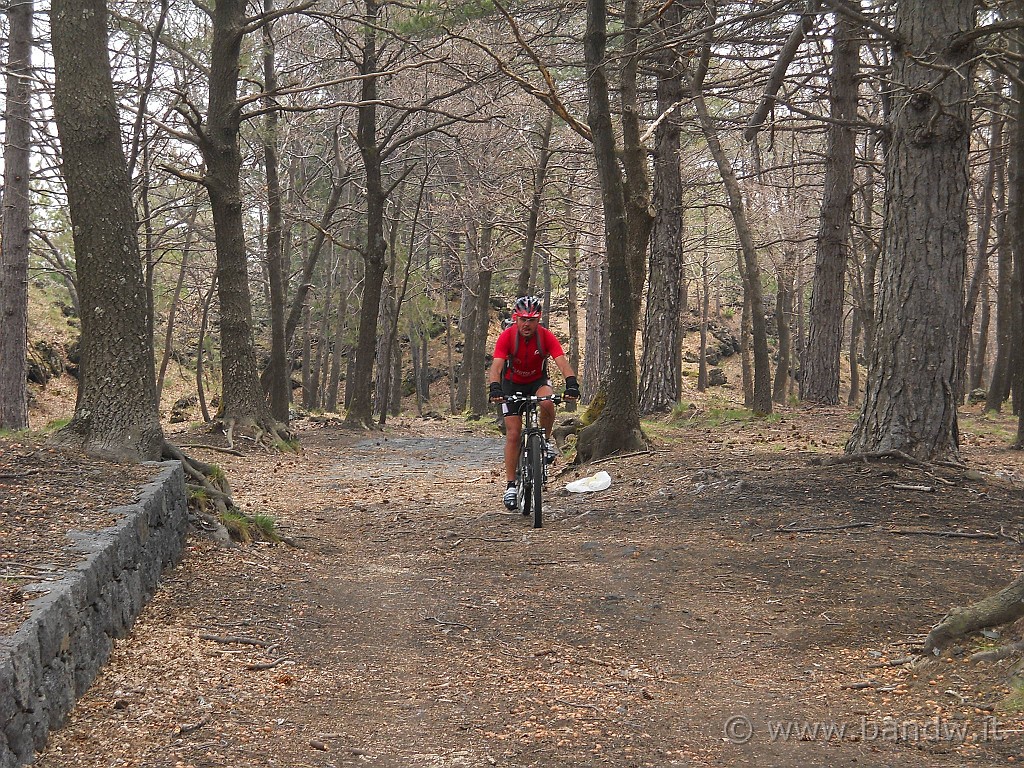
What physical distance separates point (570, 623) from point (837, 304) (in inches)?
521

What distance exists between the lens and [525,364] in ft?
29.2

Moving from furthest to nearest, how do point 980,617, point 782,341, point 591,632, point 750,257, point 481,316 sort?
point 481,316 < point 782,341 < point 750,257 < point 591,632 < point 980,617

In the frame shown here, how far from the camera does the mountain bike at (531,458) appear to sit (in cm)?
867

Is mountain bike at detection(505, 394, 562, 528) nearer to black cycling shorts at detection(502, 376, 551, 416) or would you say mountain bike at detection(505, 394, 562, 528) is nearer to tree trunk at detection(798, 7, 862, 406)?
black cycling shorts at detection(502, 376, 551, 416)

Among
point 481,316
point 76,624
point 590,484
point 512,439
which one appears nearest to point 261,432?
point 590,484

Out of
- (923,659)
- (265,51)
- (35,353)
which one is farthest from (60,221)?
(923,659)

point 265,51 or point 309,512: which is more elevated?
point 265,51

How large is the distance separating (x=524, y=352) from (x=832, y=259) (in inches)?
401

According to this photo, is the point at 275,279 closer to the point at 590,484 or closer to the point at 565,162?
the point at 565,162

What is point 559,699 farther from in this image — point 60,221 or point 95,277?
point 60,221

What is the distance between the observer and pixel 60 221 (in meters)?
24.6

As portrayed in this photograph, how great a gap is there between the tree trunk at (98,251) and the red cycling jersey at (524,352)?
3.33 metres

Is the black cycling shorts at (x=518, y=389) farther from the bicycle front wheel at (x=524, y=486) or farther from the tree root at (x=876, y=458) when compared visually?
the tree root at (x=876, y=458)

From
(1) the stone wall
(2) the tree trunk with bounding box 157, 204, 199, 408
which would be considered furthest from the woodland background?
(1) the stone wall
